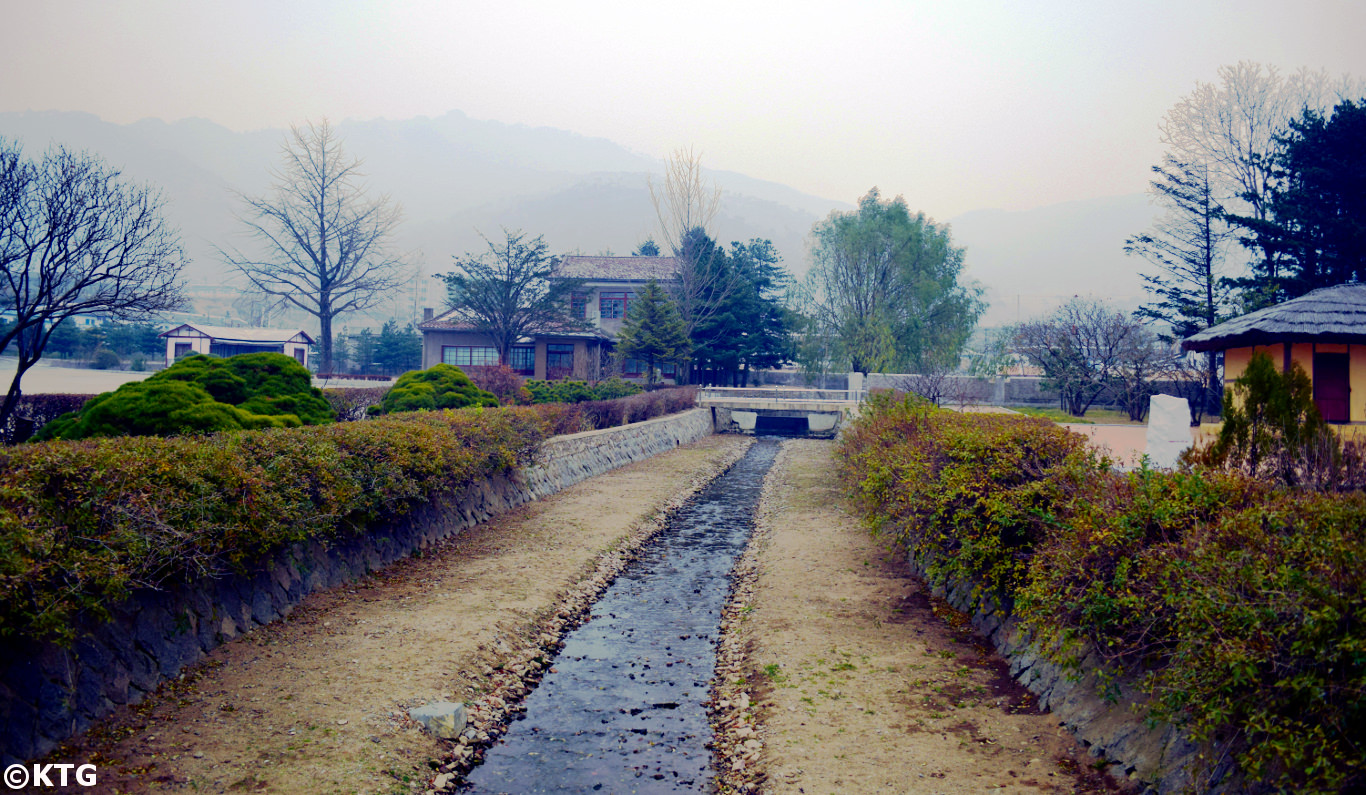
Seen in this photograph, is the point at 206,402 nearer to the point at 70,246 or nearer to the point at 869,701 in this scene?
the point at 869,701

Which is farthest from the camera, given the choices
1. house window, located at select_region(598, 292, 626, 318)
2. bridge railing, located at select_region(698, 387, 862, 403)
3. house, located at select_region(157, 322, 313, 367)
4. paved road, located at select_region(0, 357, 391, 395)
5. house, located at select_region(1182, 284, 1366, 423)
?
house, located at select_region(157, 322, 313, 367)

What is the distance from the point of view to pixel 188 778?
4.28 m

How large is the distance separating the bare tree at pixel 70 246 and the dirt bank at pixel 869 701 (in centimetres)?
1559

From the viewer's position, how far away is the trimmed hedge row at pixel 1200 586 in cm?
312

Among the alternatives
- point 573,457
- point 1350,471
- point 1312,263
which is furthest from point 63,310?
point 1312,263

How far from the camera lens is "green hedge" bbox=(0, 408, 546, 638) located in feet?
14.2

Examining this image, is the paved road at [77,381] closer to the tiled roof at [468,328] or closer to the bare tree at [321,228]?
the tiled roof at [468,328]

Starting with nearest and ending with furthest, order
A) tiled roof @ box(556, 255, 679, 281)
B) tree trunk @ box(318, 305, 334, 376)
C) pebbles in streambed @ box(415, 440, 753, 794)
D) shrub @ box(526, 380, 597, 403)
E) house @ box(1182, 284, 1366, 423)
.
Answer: pebbles in streambed @ box(415, 440, 753, 794) → house @ box(1182, 284, 1366, 423) → shrub @ box(526, 380, 597, 403) → tiled roof @ box(556, 255, 679, 281) → tree trunk @ box(318, 305, 334, 376)

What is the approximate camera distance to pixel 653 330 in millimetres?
34531

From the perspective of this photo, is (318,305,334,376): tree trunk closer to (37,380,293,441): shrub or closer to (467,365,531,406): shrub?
(467,365,531,406): shrub

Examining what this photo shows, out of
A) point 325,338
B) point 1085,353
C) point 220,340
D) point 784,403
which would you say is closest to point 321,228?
point 325,338

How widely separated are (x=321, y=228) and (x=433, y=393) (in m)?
38.0

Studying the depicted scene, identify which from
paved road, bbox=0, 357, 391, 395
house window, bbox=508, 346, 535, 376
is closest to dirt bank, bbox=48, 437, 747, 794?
paved road, bbox=0, 357, 391, 395

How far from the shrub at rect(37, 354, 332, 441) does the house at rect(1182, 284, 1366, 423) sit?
18.9 metres
